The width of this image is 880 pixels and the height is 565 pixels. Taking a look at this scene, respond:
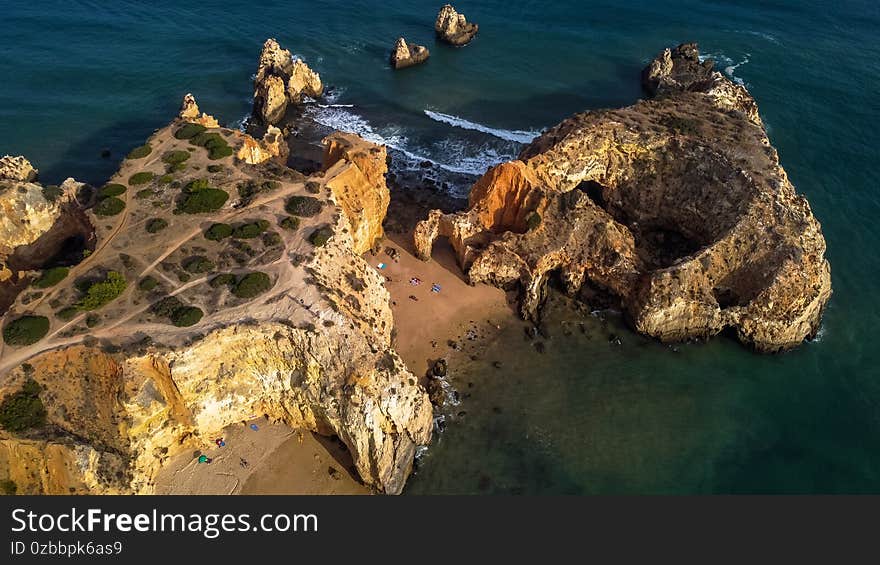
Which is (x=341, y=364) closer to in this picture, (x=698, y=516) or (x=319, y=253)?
(x=319, y=253)

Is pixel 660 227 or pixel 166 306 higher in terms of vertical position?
pixel 660 227

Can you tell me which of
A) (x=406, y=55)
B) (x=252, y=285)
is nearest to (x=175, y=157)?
(x=252, y=285)

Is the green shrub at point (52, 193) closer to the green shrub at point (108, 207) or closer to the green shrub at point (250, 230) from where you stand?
the green shrub at point (108, 207)

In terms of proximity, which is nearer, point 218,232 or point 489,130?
point 218,232

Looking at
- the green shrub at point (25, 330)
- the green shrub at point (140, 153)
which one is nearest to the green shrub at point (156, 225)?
the green shrub at point (25, 330)

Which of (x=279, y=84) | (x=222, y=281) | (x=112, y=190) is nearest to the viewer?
(x=222, y=281)

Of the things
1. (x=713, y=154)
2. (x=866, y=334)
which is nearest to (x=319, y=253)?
(x=713, y=154)

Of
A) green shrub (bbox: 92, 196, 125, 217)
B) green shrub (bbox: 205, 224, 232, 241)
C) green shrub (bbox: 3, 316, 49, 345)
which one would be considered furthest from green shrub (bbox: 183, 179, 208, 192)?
green shrub (bbox: 3, 316, 49, 345)

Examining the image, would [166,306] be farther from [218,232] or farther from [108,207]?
[108,207]
